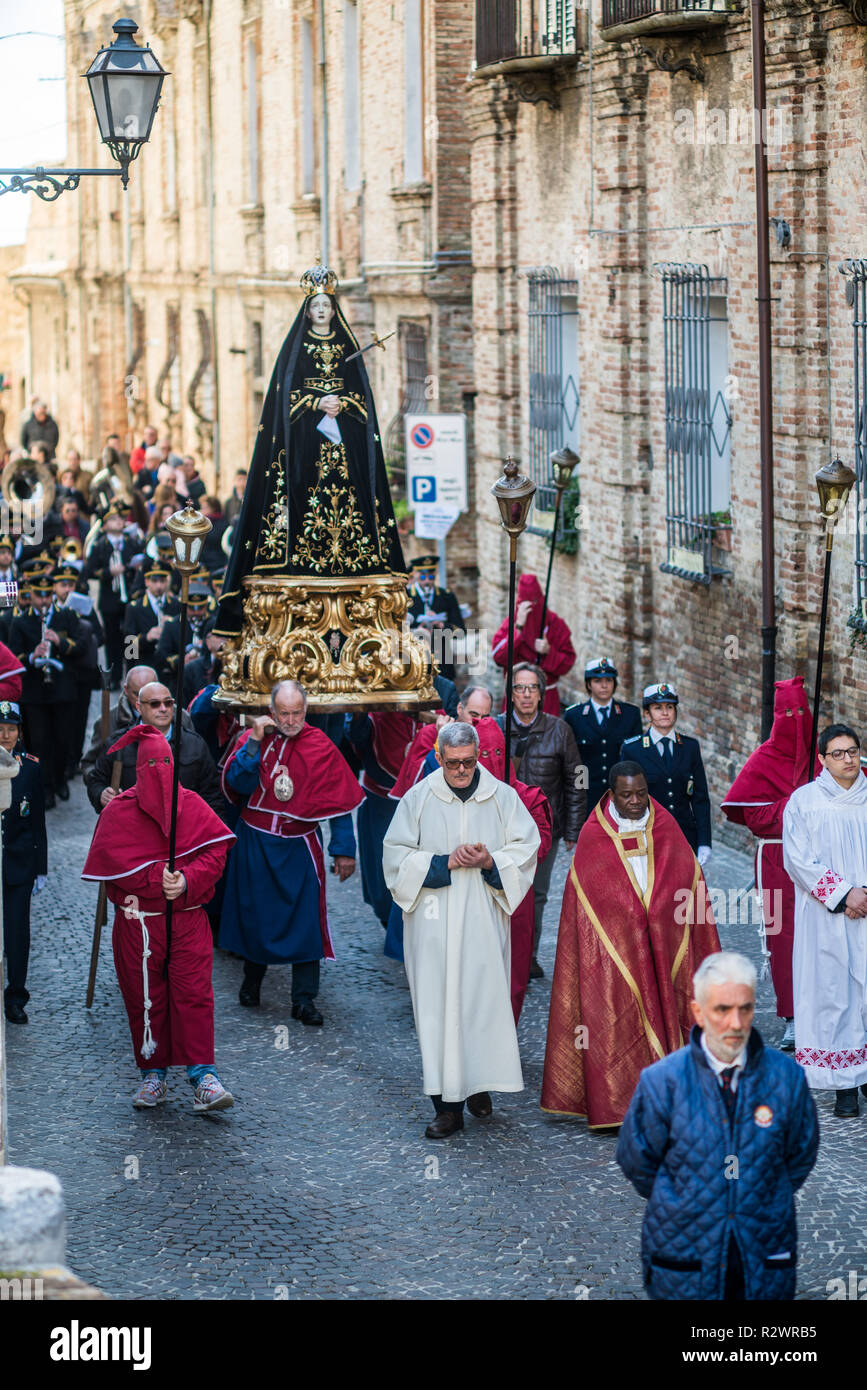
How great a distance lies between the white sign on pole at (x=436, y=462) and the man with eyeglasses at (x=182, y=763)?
6868 mm

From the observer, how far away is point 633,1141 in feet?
19.7

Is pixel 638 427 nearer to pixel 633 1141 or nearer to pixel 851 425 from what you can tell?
pixel 851 425

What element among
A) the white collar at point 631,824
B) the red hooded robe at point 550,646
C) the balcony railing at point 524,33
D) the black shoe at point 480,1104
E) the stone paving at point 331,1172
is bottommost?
the stone paving at point 331,1172

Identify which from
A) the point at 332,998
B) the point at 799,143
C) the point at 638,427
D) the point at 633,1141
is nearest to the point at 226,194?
the point at 638,427

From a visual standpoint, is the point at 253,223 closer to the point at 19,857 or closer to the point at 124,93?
the point at 19,857

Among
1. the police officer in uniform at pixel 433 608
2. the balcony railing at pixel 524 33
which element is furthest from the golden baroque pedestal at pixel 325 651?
the balcony railing at pixel 524 33

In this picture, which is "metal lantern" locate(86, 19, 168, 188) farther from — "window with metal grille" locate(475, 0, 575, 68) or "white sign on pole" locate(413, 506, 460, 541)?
"white sign on pole" locate(413, 506, 460, 541)

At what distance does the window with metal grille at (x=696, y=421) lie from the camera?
15227 millimetres

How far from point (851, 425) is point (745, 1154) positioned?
788cm

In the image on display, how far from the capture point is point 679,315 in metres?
15.7

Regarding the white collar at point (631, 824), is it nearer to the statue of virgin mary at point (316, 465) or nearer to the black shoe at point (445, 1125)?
the black shoe at point (445, 1125)

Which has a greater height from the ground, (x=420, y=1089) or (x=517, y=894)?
(x=517, y=894)

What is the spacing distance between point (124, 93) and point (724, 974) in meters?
5.83
